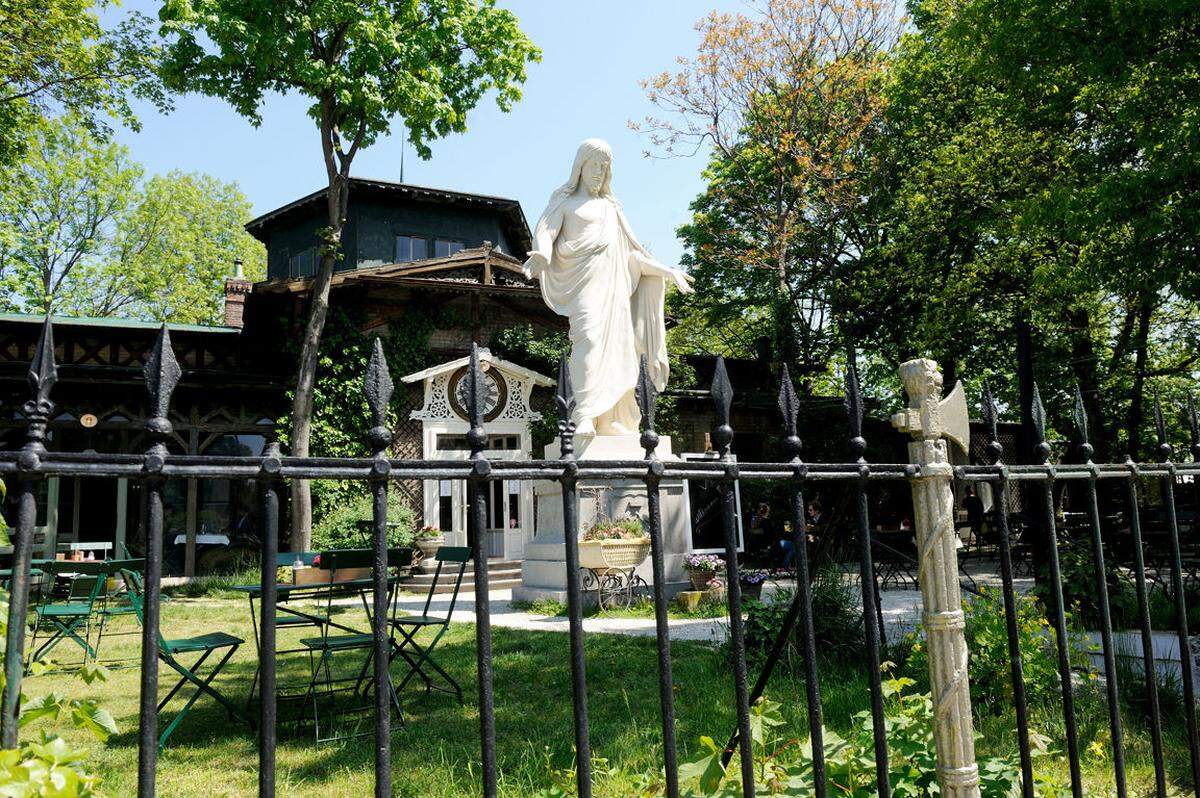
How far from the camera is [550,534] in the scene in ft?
31.1

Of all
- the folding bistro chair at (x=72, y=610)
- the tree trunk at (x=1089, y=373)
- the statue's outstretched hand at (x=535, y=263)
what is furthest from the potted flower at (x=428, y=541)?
the tree trunk at (x=1089, y=373)

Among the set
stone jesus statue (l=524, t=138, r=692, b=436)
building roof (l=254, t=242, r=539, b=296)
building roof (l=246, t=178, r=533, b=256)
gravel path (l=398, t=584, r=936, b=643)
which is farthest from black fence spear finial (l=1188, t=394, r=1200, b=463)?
building roof (l=246, t=178, r=533, b=256)

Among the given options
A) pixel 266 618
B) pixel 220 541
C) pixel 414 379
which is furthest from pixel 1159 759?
pixel 220 541

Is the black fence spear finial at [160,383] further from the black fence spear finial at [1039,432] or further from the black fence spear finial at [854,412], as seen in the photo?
the black fence spear finial at [1039,432]

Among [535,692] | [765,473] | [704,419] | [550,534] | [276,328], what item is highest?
[276,328]

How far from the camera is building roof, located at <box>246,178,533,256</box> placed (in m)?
19.3

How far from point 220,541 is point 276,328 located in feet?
15.8

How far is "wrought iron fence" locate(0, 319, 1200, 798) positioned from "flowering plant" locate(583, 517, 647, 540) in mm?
6155

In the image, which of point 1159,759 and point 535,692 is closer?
→ point 1159,759

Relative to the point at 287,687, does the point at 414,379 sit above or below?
above

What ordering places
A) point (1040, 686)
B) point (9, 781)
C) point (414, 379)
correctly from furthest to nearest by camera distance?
point (414, 379), point (1040, 686), point (9, 781)

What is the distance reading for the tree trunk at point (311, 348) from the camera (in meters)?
14.1

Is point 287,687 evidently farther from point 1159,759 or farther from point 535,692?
point 1159,759

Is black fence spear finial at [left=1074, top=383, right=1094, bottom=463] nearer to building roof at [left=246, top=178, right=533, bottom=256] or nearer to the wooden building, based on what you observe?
the wooden building
